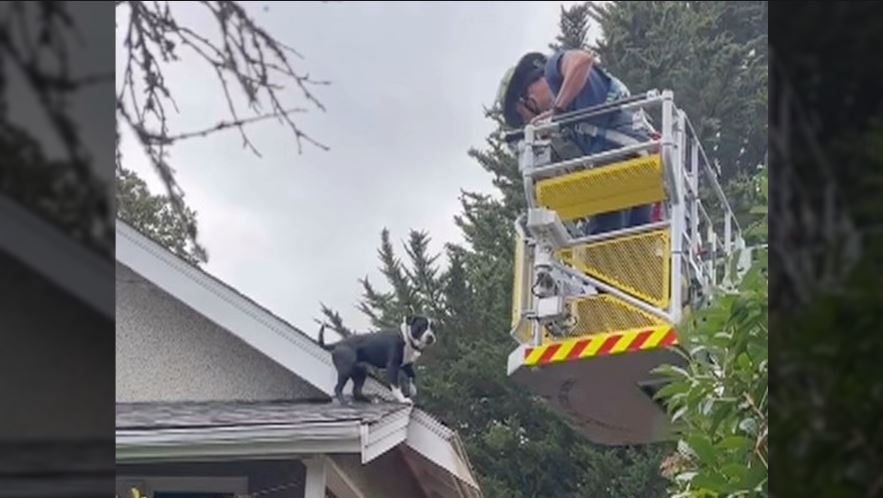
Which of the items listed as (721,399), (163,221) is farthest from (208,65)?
(721,399)

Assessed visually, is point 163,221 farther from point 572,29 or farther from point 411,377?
point 572,29

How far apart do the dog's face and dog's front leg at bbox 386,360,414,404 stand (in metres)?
0.04

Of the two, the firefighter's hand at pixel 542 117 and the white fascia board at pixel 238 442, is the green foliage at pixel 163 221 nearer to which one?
the white fascia board at pixel 238 442

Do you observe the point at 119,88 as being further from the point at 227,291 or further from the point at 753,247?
the point at 753,247

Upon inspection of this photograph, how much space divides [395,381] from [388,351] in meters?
0.10

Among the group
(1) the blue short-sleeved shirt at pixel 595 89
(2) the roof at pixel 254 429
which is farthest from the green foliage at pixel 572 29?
(2) the roof at pixel 254 429

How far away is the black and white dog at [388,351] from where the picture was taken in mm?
911

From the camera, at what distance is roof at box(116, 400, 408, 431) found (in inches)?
37.9

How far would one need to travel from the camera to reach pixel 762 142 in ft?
2.81

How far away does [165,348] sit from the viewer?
39.1 inches

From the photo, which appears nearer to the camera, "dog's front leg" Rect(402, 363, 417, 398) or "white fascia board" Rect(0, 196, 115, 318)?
"white fascia board" Rect(0, 196, 115, 318)

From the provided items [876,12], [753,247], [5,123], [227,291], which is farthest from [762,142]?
[5,123]

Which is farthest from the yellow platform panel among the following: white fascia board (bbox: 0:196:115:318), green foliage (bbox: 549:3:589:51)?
white fascia board (bbox: 0:196:115:318)

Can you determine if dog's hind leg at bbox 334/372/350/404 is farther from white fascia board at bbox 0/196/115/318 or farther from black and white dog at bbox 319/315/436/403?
white fascia board at bbox 0/196/115/318
